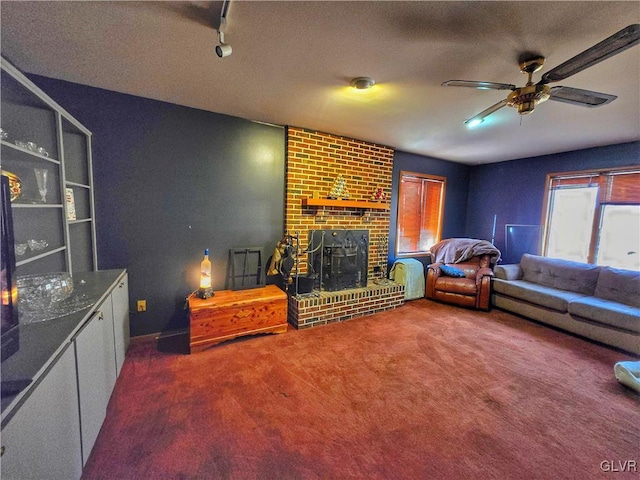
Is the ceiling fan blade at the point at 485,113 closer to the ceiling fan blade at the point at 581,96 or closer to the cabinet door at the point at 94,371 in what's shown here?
the ceiling fan blade at the point at 581,96

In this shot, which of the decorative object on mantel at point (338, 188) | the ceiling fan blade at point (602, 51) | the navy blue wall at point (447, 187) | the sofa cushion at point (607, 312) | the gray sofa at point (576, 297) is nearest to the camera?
the ceiling fan blade at point (602, 51)

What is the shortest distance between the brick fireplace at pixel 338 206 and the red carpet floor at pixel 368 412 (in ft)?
1.64

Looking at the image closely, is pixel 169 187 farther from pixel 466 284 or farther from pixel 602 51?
pixel 466 284

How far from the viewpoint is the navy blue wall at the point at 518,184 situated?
138 inches

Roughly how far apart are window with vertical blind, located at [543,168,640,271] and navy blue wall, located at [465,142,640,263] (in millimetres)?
132

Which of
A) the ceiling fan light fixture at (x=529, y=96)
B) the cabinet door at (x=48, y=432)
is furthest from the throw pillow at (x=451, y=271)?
the cabinet door at (x=48, y=432)

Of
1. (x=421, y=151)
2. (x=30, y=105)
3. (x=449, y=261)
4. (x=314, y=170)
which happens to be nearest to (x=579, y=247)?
(x=449, y=261)

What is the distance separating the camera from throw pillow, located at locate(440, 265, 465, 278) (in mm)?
3986

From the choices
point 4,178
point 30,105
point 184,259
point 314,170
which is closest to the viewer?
point 4,178

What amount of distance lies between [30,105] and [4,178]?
1.21 m

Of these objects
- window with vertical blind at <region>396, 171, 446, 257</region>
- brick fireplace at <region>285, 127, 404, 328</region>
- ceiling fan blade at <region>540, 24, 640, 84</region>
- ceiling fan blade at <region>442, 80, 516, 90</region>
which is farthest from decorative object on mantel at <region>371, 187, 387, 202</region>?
ceiling fan blade at <region>540, 24, 640, 84</region>

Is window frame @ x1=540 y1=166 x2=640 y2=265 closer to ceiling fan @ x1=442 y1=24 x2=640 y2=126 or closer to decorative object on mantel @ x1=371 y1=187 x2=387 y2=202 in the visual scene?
ceiling fan @ x1=442 y1=24 x2=640 y2=126

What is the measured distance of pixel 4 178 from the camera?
1025mm

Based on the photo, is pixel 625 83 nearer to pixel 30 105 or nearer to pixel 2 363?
pixel 2 363
